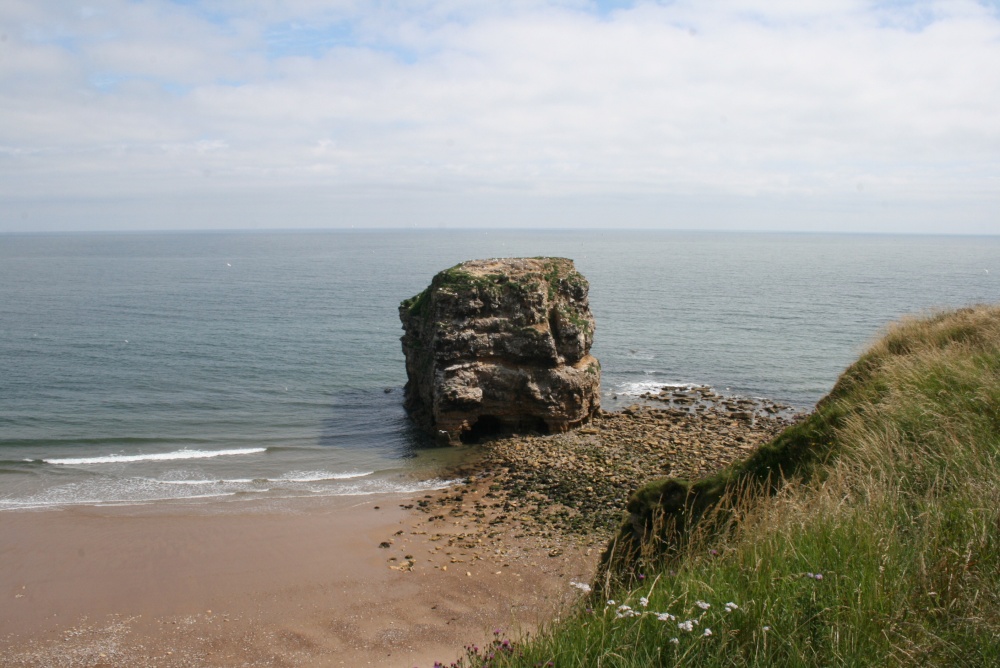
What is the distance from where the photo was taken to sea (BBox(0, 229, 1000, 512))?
29.3 meters

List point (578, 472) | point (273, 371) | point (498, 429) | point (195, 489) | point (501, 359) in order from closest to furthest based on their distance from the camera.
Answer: point (578, 472) → point (195, 489) → point (501, 359) → point (498, 429) → point (273, 371)

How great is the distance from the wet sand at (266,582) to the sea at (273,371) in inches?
92.4

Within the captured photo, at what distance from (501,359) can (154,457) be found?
51.6 feet

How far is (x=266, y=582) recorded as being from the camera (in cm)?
2017

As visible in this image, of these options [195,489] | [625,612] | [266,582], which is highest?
[625,612]

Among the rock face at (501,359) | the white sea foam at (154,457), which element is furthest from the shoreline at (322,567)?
the white sea foam at (154,457)

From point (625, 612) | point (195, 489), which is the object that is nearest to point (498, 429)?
point (195, 489)

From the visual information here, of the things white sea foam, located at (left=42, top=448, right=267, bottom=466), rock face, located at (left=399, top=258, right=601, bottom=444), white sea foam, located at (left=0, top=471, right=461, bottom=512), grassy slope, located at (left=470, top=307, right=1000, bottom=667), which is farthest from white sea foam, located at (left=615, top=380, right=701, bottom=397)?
grassy slope, located at (left=470, top=307, right=1000, bottom=667)

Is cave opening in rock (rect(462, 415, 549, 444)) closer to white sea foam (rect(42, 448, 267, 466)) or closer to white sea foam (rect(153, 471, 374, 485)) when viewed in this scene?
white sea foam (rect(153, 471, 374, 485))

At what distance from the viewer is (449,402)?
103ft

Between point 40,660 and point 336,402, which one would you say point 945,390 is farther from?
point 336,402

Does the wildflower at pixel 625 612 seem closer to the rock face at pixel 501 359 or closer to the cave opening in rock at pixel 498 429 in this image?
the rock face at pixel 501 359

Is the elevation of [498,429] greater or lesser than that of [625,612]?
lesser

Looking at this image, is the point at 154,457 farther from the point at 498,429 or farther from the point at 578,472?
the point at 578,472
